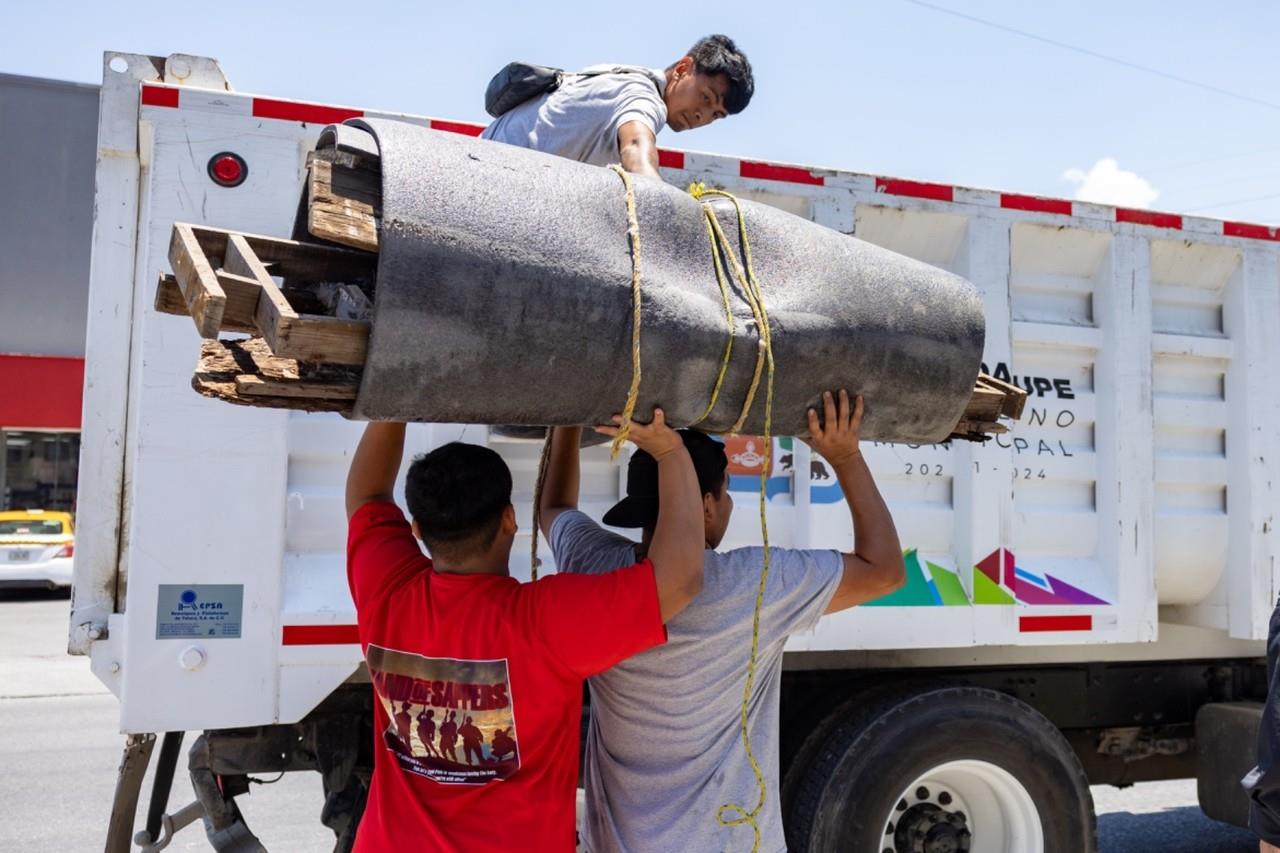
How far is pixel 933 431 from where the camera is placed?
90.8 inches

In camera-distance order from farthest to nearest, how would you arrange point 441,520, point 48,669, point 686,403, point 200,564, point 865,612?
point 48,669, point 865,612, point 200,564, point 441,520, point 686,403

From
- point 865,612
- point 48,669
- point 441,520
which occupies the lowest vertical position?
point 48,669

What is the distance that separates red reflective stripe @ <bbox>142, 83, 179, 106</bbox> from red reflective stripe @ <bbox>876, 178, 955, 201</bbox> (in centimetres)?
227

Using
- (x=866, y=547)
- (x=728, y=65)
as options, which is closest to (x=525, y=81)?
(x=728, y=65)

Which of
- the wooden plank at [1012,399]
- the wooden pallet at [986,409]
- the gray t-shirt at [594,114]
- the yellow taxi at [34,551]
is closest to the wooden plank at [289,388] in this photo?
the gray t-shirt at [594,114]

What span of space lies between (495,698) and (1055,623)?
2614 millimetres

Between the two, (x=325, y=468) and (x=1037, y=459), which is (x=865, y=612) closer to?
(x=1037, y=459)

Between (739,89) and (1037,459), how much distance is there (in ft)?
6.44

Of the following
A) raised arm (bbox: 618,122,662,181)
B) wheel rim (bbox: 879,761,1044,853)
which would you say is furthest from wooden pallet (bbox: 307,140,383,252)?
wheel rim (bbox: 879,761,1044,853)

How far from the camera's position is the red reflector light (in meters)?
3.20

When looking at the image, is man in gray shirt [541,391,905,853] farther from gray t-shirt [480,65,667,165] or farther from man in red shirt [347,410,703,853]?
gray t-shirt [480,65,667,165]

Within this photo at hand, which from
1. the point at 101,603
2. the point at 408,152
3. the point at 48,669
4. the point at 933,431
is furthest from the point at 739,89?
the point at 48,669

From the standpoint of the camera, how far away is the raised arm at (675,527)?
2082mm

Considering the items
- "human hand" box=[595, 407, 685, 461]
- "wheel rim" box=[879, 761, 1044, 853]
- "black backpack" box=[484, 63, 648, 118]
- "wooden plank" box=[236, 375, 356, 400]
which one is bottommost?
"wheel rim" box=[879, 761, 1044, 853]
